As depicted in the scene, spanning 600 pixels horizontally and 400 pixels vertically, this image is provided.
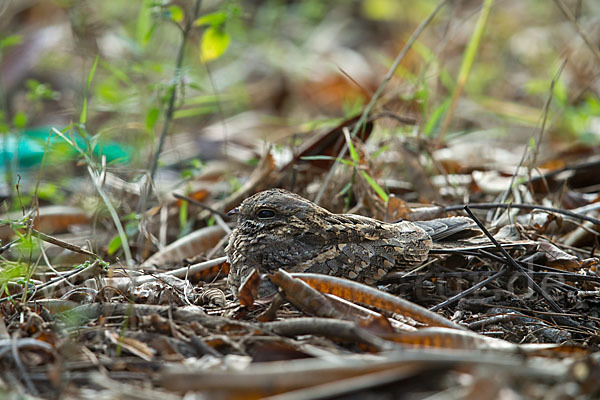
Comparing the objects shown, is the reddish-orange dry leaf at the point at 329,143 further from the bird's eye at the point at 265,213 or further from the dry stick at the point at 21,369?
the dry stick at the point at 21,369

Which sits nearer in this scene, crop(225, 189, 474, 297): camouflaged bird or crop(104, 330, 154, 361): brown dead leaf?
crop(104, 330, 154, 361): brown dead leaf

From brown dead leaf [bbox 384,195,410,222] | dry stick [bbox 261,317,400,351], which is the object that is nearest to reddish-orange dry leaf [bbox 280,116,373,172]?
brown dead leaf [bbox 384,195,410,222]

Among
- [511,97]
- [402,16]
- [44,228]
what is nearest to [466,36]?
[402,16]

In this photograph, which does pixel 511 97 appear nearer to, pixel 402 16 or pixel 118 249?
pixel 402 16

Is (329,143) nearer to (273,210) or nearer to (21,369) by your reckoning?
(273,210)

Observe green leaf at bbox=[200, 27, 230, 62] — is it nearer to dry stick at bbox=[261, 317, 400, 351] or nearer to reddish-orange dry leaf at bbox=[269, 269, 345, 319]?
reddish-orange dry leaf at bbox=[269, 269, 345, 319]

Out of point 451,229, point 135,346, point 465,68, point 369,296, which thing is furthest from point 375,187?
point 465,68
